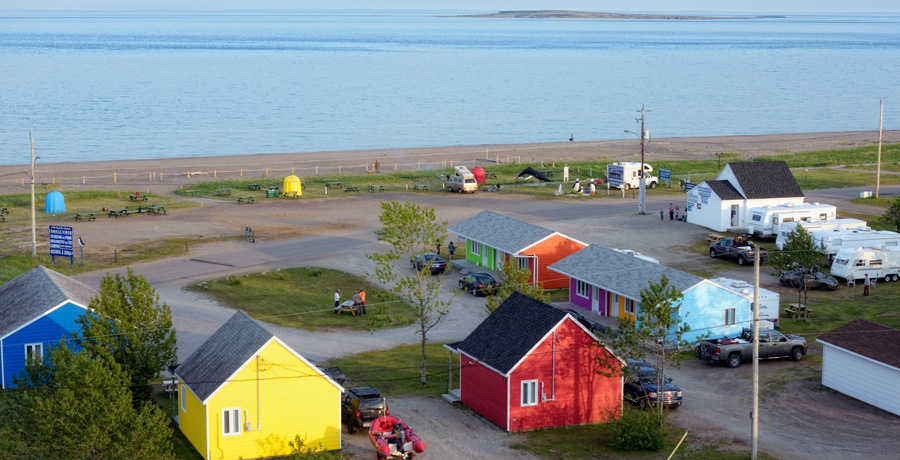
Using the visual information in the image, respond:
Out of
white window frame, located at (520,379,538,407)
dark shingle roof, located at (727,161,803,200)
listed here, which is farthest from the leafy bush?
dark shingle roof, located at (727,161,803,200)

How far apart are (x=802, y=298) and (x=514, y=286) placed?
20.2 m

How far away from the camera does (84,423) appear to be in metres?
27.9

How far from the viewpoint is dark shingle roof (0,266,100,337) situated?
39000 mm

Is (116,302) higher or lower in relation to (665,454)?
higher

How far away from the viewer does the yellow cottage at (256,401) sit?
31.8 metres

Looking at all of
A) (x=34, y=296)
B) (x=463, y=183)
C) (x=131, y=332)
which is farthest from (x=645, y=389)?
(x=463, y=183)

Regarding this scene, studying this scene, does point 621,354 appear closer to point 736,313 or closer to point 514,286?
point 514,286

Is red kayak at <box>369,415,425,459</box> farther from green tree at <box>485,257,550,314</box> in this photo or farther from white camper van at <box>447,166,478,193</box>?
white camper van at <box>447,166,478,193</box>

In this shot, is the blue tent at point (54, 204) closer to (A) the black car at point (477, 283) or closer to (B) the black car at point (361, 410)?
(A) the black car at point (477, 283)

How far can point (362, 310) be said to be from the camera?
50125 mm

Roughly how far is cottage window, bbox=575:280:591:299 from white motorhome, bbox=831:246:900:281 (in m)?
15.6

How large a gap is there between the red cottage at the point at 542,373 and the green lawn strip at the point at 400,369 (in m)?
3.27

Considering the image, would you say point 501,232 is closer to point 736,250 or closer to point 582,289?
point 582,289

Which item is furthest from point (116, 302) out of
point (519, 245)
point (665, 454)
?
point (519, 245)
